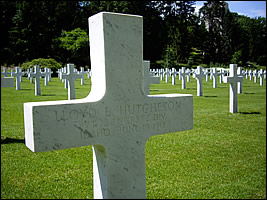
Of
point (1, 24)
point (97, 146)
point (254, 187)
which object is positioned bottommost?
point (254, 187)

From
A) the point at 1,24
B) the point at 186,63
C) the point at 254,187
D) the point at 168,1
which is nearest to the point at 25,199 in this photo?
the point at 254,187

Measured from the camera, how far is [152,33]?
164 feet

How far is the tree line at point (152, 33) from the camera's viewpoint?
37312 millimetres

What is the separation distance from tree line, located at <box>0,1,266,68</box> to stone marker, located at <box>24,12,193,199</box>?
119 feet

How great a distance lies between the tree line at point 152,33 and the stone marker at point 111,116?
36.4 meters

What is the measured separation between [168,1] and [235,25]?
1269 cm

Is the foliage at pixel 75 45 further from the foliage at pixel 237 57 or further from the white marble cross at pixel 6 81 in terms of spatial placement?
the white marble cross at pixel 6 81

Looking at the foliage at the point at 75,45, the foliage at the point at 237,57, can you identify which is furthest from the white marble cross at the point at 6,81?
the foliage at the point at 237,57

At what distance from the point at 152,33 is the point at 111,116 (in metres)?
49.2

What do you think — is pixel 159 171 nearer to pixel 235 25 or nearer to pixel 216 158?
pixel 216 158

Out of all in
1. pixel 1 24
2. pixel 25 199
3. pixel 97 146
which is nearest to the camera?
pixel 97 146

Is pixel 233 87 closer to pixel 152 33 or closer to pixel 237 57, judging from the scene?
pixel 237 57

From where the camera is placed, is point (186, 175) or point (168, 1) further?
point (168, 1)

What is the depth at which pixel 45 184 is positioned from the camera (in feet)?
→ 12.2
